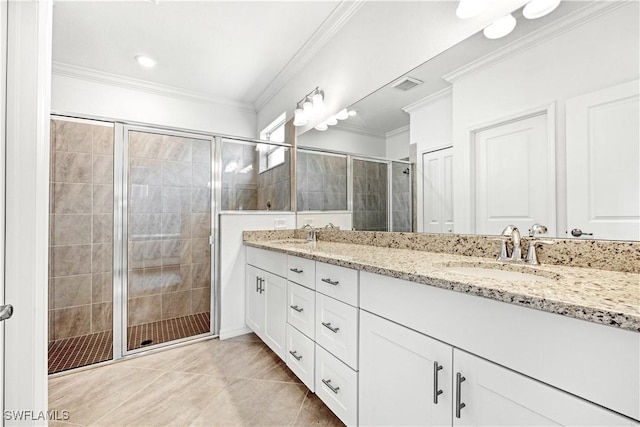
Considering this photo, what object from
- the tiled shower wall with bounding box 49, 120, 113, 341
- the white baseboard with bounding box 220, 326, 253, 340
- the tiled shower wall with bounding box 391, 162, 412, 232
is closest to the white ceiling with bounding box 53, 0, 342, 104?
the tiled shower wall with bounding box 49, 120, 113, 341

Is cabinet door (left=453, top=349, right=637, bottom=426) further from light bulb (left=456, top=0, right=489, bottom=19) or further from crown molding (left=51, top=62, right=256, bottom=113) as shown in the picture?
crown molding (left=51, top=62, right=256, bottom=113)

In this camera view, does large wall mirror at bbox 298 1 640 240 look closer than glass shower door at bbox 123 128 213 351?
Yes

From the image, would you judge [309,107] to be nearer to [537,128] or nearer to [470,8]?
[470,8]

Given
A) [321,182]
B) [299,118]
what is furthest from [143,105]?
[321,182]

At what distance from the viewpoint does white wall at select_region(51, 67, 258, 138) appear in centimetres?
270

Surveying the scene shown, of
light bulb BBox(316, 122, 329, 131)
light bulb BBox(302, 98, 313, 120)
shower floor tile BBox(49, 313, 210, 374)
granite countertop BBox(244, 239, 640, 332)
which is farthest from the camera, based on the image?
light bulb BBox(302, 98, 313, 120)

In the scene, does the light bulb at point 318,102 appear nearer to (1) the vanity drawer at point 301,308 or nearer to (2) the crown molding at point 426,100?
(2) the crown molding at point 426,100

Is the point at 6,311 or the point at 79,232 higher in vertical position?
the point at 79,232

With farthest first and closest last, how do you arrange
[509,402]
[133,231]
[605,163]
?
[133,231]
[605,163]
[509,402]

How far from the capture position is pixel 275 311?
1885 mm

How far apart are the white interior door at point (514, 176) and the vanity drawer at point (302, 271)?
807 mm

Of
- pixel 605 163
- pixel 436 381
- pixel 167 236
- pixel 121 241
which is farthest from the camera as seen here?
pixel 167 236

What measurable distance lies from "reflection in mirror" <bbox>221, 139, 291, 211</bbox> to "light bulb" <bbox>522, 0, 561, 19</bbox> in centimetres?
201

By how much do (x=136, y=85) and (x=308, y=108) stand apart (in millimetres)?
1896
